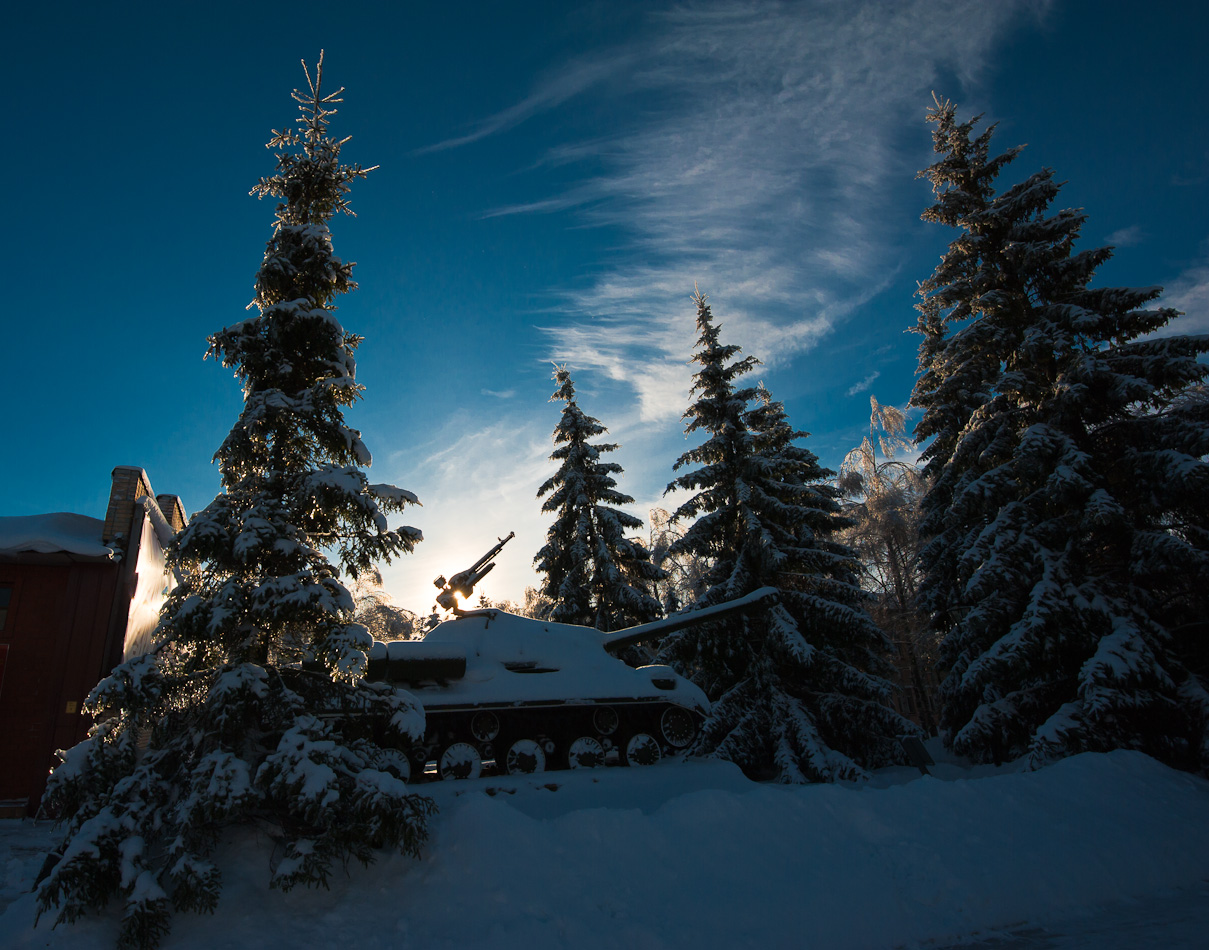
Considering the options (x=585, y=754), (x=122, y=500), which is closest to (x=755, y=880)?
(x=585, y=754)

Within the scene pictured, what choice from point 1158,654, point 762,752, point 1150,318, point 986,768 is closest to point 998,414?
point 1150,318

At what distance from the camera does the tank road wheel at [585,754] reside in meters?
11.2

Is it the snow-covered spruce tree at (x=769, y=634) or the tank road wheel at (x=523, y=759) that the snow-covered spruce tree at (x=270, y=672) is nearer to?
the tank road wheel at (x=523, y=759)

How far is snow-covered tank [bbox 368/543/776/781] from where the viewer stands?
10.4m

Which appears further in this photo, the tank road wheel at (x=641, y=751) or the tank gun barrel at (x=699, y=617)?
the tank gun barrel at (x=699, y=617)

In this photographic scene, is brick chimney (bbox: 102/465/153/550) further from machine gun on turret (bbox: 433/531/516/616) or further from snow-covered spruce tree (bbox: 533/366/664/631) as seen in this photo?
snow-covered spruce tree (bbox: 533/366/664/631)

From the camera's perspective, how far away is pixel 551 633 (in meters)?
12.9

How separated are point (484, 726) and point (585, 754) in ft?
6.27

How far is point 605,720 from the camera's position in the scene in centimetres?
1172

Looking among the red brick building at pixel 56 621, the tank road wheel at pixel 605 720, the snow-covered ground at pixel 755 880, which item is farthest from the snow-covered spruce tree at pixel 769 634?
the red brick building at pixel 56 621

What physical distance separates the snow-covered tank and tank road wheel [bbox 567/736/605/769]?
0.7 inches

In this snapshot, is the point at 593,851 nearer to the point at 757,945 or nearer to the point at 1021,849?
the point at 757,945

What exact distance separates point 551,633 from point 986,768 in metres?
8.95

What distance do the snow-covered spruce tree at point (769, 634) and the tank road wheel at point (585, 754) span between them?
9.31ft
